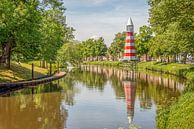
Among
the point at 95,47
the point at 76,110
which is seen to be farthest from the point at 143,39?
the point at 76,110

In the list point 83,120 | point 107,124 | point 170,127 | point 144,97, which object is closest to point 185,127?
point 170,127

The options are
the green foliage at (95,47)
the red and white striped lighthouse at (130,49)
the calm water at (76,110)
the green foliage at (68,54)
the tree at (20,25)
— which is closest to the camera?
the calm water at (76,110)

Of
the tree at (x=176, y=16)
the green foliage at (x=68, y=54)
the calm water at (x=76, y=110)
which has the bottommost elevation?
the calm water at (x=76, y=110)

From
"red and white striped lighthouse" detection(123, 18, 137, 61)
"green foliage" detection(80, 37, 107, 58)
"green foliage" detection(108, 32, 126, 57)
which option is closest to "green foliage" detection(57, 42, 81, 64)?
"red and white striped lighthouse" detection(123, 18, 137, 61)

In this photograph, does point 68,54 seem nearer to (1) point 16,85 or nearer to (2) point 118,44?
(1) point 16,85

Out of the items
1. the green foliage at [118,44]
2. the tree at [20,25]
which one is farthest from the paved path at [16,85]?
the green foliage at [118,44]

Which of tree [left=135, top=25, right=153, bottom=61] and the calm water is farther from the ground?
tree [left=135, top=25, right=153, bottom=61]

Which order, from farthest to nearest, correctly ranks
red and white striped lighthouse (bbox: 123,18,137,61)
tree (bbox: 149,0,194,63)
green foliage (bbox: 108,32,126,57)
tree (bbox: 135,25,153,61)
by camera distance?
green foliage (bbox: 108,32,126,57) → red and white striped lighthouse (bbox: 123,18,137,61) → tree (bbox: 135,25,153,61) → tree (bbox: 149,0,194,63)

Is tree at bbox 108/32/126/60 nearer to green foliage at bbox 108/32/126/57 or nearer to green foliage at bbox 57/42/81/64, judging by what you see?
green foliage at bbox 108/32/126/57

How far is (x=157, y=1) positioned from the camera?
33.4 meters

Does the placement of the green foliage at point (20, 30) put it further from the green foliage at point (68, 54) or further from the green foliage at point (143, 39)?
the green foliage at point (143, 39)

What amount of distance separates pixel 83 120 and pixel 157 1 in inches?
618

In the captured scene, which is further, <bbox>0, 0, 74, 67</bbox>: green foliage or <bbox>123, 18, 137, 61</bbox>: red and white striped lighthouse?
<bbox>123, 18, 137, 61</bbox>: red and white striped lighthouse

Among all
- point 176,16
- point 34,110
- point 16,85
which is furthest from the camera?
point 16,85
